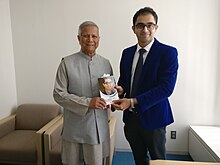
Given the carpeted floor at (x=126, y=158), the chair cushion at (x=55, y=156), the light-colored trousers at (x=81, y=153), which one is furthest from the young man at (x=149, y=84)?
the carpeted floor at (x=126, y=158)

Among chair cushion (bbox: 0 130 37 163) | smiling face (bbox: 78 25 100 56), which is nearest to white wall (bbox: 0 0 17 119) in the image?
chair cushion (bbox: 0 130 37 163)

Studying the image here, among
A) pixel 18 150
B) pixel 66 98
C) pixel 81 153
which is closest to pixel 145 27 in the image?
pixel 66 98

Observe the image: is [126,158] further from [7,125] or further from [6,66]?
[6,66]

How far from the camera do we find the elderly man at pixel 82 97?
4.89 feet

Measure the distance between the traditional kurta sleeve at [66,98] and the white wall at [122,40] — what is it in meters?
1.47

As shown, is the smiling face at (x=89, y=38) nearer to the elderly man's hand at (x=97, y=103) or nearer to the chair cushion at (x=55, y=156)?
the elderly man's hand at (x=97, y=103)

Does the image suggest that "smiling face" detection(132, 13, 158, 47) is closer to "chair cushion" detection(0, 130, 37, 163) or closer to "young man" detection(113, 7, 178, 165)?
"young man" detection(113, 7, 178, 165)

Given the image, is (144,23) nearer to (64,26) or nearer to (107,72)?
(107,72)

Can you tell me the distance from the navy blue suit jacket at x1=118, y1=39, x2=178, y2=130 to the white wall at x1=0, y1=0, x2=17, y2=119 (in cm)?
209

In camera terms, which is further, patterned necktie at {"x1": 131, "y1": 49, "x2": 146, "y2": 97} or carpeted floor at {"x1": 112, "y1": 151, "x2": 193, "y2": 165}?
carpeted floor at {"x1": 112, "y1": 151, "x2": 193, "y2": 165}

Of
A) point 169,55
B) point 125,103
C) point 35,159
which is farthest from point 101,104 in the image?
point 35,159

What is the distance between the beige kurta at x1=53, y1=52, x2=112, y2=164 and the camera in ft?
4.95

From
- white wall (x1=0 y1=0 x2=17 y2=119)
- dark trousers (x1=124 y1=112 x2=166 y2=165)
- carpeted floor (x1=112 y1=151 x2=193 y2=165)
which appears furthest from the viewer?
white wall (x1=0 y1=0 x2=17 y2=119)

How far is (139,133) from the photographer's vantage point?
5.45 ft
